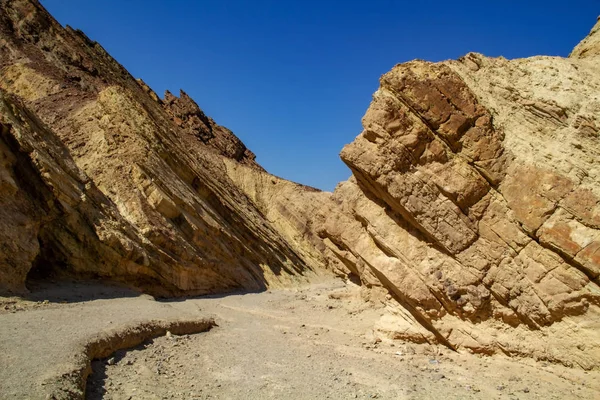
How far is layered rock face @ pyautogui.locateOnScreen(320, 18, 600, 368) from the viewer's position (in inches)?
312

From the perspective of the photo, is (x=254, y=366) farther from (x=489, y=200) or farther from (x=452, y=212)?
(x=489, y=200)

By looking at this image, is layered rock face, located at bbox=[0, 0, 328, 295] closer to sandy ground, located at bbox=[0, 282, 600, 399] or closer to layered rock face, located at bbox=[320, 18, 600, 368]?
sandy ground, located at bbox=[0, 282, 600, 399]

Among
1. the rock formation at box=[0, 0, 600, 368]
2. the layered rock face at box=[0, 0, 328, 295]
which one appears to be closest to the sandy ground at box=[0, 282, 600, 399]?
the rock formation at box=[0, 0, 600, 368]

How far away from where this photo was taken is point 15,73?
2736 centimetres

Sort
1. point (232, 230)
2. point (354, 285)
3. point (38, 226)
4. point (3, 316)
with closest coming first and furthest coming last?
point (3, 316), point (38, 226), point (354, 285), point (232, 230)

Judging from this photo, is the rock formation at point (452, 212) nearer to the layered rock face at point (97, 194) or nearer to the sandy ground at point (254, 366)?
the layered rock face at point (97, 194)

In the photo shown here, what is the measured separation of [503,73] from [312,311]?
30.2ft

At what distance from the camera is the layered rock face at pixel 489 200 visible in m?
7.92

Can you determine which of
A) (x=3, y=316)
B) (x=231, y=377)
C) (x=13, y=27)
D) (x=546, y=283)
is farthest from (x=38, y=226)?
(x=13, y=27)

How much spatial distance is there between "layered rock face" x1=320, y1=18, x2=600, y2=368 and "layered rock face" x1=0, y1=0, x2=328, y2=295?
9244 millimetres

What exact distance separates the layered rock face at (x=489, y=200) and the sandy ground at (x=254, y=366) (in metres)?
0.72

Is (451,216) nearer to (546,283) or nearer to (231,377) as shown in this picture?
(546,283)

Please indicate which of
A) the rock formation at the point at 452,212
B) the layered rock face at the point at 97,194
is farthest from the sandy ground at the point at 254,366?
the layered rock face at the point at 97,194

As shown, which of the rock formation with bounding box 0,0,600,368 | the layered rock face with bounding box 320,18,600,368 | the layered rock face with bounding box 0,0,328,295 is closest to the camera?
the layered rock face with bounding box 320,18,600,368
